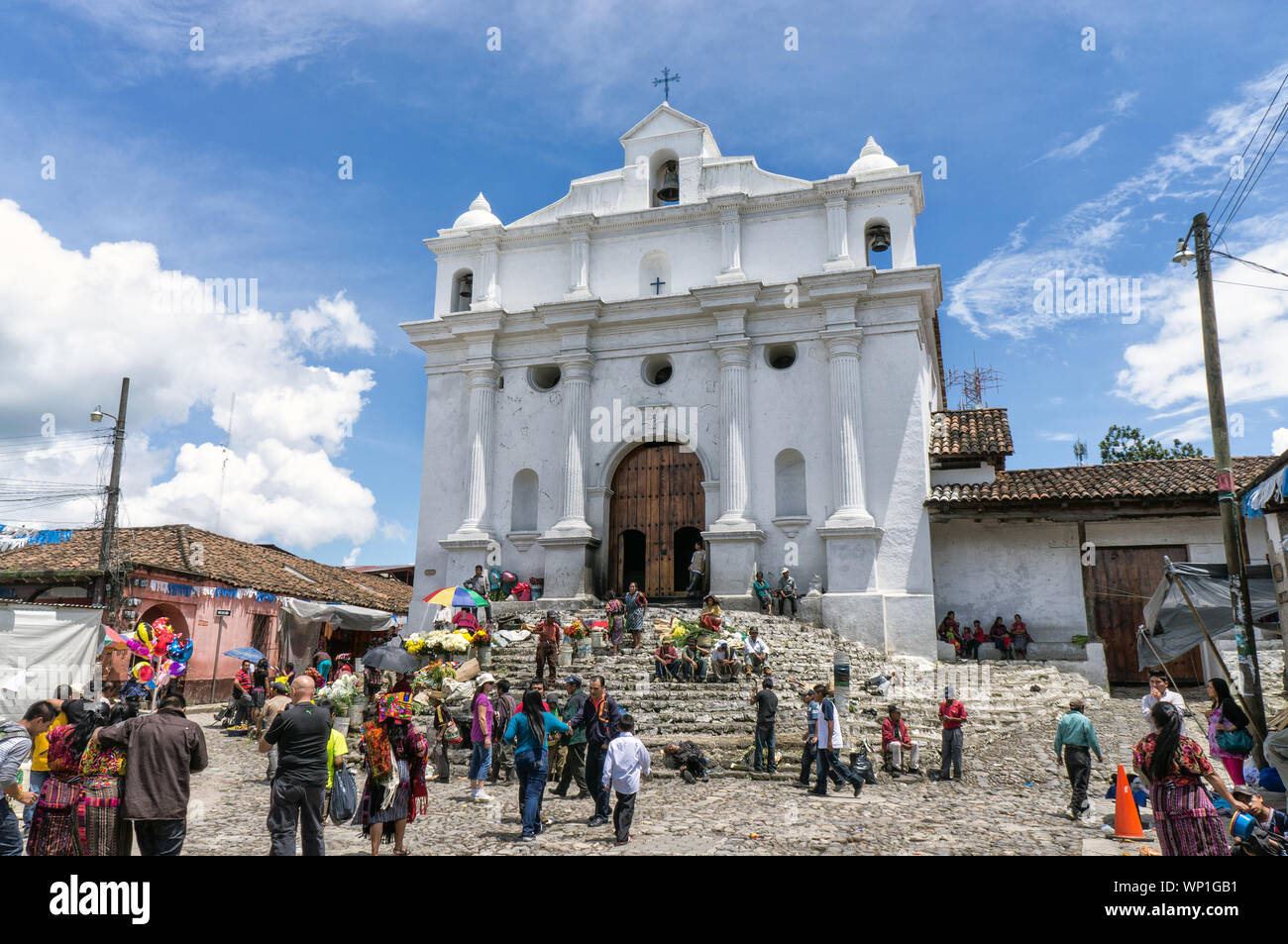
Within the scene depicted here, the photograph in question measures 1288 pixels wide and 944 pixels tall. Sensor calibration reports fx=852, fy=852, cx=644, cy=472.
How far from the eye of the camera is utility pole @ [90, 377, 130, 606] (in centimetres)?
2056

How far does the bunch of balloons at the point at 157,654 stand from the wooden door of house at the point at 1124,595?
67.5 ft

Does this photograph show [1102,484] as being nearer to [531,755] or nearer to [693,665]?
[693,665]

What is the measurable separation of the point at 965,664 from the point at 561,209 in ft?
52.9

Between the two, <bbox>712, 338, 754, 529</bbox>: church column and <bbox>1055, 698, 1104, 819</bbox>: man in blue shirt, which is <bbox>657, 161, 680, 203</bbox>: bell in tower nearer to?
<bbox>712, 338, 754, 529</bbox>: church column

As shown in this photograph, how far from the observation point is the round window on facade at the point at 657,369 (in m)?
22.8

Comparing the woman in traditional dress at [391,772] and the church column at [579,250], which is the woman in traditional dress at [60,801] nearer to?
the woman in traditional dress at [391,772]

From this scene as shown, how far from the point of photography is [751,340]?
21969 millimetres

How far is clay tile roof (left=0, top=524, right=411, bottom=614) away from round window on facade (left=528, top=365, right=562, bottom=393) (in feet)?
34.9

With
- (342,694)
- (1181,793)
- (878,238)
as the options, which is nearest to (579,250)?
(878,238)

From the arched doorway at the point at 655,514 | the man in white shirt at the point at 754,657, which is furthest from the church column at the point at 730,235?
the man in white shirt at the point at 754,657

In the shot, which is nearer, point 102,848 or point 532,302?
point 102,848

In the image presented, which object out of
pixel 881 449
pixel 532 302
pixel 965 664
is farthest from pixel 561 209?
pixel 965 664
